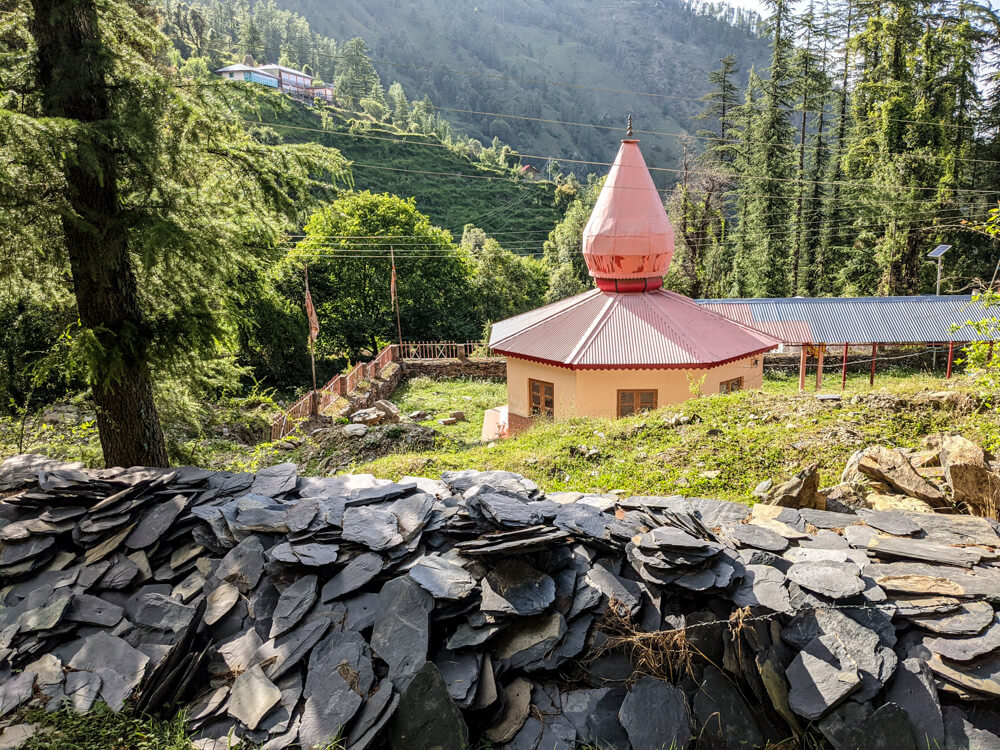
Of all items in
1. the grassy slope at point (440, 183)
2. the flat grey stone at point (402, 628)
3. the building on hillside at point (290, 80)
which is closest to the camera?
the flat grey stone at point (402, 628)

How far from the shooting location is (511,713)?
415 centimetres

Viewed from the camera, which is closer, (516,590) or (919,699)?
(919,699)

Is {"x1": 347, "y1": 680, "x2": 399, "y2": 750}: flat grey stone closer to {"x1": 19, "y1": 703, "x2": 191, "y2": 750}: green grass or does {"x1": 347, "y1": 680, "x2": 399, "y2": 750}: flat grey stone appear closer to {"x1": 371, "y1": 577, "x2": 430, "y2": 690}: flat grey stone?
{"x1": 371, "y1": 577, "x2": 430, "y2": 690}: flat grey stone

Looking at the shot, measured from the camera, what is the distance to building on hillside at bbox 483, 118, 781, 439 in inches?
569

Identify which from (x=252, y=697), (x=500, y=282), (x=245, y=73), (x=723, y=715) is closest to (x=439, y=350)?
(x=500, y=282)

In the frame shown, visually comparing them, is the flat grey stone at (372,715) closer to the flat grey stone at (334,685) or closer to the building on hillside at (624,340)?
the flat grey stone at (334,685)

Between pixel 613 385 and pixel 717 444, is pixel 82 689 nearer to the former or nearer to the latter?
pixel 717 444

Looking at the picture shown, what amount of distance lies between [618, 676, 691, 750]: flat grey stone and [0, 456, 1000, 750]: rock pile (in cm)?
1

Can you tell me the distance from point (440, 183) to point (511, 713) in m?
73.7

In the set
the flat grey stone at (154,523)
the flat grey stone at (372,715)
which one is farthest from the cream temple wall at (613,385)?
the flat grey stone at (372,715)

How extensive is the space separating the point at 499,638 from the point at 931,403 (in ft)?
27.0

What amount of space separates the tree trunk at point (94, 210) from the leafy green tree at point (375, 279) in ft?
85.4

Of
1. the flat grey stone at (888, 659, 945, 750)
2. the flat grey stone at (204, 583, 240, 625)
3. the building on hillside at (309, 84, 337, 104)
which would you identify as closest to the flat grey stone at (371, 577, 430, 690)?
the flat grey stone at (204, 583, 240, 625)

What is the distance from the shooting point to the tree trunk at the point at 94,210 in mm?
5547
